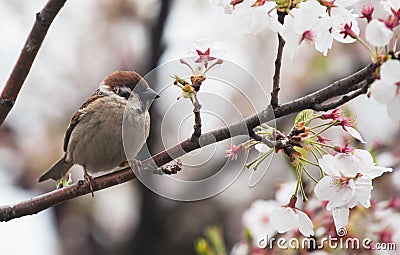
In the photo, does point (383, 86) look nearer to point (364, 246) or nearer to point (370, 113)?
point (364, 246)

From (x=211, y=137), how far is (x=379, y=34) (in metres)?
0.41

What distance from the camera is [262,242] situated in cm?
207

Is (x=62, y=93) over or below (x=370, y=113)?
over

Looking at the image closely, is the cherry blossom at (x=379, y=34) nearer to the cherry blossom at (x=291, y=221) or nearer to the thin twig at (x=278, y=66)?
the thin twig at (x=278, y=66)

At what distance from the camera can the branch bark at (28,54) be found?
126 centimetres

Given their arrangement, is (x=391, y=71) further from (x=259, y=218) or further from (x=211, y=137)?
(x=259, y=218)

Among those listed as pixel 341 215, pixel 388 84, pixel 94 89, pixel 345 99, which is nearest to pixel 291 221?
pixel 341 215

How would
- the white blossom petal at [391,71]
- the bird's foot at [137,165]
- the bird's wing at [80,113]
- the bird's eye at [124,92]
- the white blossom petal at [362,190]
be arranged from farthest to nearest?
the bird's wing at [80,113]
the bird's eye at [124,92]
the bird's foot at [137,165]
the white blossom petal at [362,190]
the white blossom petal at [391,71]

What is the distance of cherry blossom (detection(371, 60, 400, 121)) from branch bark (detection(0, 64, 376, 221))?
7 cm

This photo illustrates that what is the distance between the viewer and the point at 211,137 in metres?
1.20

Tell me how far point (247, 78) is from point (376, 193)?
2.60 metres

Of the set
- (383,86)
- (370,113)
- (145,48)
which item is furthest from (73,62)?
(383,86)

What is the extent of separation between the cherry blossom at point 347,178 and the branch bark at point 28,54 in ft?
2.11

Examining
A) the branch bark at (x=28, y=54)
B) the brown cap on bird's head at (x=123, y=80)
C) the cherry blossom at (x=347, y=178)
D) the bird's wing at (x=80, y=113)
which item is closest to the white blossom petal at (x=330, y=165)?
the cherry blossom at (x=347, y=178)
